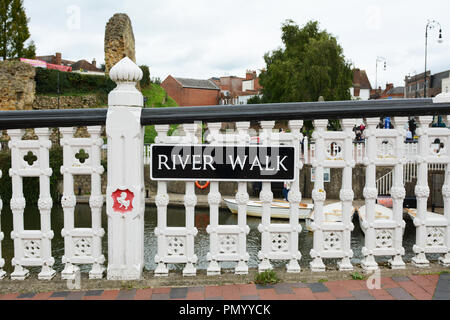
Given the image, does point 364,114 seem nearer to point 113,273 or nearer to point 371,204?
point 371,204

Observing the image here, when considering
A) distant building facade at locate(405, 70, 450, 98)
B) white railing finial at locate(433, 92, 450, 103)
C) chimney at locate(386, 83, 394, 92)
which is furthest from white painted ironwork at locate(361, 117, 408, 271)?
chimney at locate(386, 83, 394, 92)

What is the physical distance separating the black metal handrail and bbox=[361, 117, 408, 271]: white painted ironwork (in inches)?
3.7

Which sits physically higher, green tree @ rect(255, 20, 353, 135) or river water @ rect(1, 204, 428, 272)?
green tree @ rect(255, 20, 353, 135)

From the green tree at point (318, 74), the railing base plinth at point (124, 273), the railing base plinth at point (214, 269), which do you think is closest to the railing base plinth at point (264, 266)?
the railing base plinth at point (214, 269)

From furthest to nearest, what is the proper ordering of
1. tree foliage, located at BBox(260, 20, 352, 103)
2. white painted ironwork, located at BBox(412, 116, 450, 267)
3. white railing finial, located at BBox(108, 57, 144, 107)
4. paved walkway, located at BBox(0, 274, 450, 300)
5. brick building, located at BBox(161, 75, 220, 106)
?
brick building, located at BBox(161, 75, 220, 106) → tree foliage, located at BBox(260, 20, 352, 103) → white painted ironwork, located at BBox(412, 116, 450, 267) → white railing finial, located at BBox(108, 57, 144, 107) → paved walkway, located at BBox(0, 274, 450, 300)

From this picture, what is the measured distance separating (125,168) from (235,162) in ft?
2.40

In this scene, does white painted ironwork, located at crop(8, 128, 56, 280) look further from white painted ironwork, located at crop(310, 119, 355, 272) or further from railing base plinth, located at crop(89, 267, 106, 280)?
white painted ironwork, located at crop(310, 119, 355, 272)

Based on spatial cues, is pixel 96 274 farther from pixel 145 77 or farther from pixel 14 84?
pixel 145 77

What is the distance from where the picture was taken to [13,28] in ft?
92.4

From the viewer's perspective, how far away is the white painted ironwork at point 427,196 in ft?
8.29

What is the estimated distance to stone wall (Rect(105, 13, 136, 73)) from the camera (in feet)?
87.9

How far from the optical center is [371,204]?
2.54 meters
